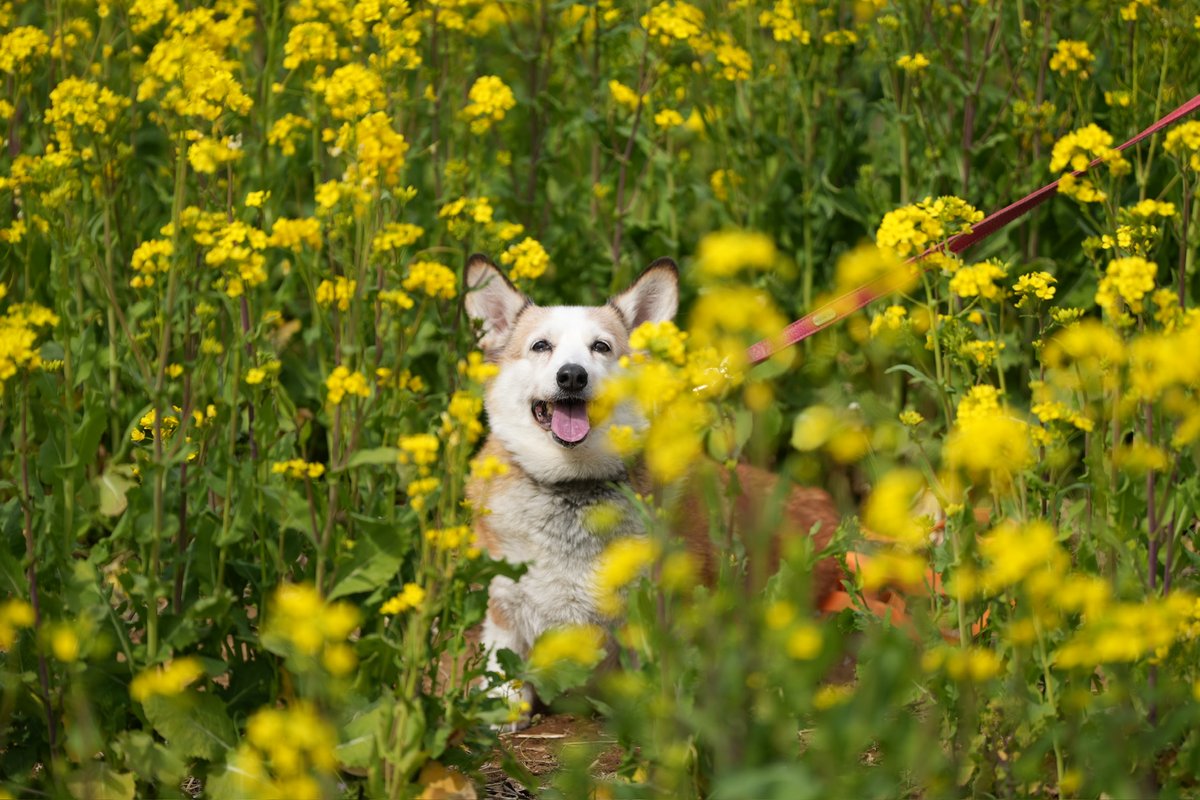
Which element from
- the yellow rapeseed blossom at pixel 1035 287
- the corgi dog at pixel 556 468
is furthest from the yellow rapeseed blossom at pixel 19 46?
the yellow rapeseed blossom at pixel 1035 287

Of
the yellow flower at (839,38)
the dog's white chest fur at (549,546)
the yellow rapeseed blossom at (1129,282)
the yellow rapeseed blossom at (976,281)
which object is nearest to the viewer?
the yellow rapeseed blossom at (1129,282)

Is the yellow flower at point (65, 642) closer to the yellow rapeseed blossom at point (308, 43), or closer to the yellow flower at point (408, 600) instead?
the yellow flower at point (408, 600)

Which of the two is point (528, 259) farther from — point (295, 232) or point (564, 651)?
point (564, 651)

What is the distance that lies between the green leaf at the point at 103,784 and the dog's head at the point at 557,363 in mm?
1964

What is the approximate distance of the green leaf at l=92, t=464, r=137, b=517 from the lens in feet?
10.1

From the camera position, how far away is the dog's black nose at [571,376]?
4.50 m

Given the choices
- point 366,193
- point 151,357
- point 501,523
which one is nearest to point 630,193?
point 501,523

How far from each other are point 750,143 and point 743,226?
36cm

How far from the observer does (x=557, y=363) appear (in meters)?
4.58

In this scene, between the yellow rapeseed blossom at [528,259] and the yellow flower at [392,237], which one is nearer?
the yellow flower at [392,237]

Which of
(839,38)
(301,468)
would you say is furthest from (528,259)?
(839,38)

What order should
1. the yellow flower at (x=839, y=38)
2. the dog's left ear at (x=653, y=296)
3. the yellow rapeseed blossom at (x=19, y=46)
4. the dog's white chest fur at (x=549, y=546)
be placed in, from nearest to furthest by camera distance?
the yellow rapeseed blossom at (x=19, y=46) → the dog's white chest fur at (x=549, y=546) → the dog's left ear at (x=653, y=296) → the yellow flower at (x=839, y=38)

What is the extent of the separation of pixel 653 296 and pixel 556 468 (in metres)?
0.78

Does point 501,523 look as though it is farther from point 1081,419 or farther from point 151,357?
point 1081,419
